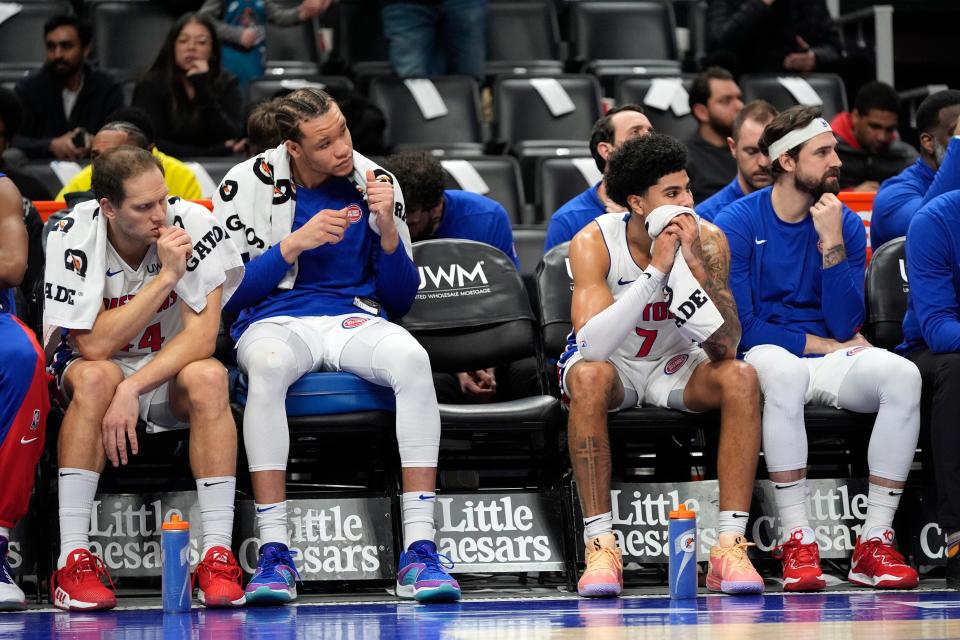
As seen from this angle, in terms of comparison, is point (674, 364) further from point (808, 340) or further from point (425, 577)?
point (425, 577)

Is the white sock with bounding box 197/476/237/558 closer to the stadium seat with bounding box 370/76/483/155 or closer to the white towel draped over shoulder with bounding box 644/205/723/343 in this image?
the white towel draped over shoulder with bounding box 644/205/723/343

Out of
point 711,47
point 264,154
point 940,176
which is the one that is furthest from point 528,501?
point 711,47

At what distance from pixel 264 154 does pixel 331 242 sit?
51 cm

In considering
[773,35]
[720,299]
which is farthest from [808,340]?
[773,35]

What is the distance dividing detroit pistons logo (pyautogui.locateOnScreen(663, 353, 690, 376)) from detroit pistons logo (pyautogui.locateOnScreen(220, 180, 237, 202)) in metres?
1.69

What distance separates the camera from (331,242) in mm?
5383

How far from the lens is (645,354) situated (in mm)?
5516

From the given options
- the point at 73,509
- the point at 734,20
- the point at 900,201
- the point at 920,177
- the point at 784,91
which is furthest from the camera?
the point at 734,20

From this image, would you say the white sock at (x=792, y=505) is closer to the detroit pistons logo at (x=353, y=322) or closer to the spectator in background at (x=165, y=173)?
the detroit pistons logo at (x=353, y=322)

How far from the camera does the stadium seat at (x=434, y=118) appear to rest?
29.3ft

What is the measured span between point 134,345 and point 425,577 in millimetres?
1354

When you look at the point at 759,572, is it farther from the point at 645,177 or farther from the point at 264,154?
the point at 264,154

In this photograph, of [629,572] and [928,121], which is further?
[928,121]

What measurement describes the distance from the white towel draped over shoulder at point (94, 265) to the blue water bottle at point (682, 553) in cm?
177
